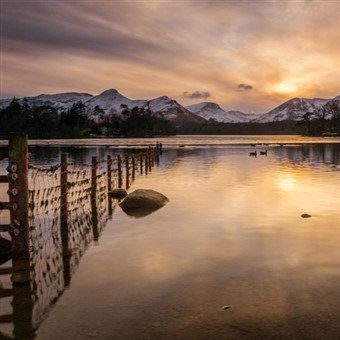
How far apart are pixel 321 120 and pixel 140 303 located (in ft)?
629

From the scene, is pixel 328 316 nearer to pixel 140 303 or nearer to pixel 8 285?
pixel 140 303

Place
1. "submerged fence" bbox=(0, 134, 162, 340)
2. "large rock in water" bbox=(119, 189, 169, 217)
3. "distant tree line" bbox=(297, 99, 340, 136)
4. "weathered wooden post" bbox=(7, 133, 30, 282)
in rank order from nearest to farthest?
"submerged fence" bbox=(0, 134, 162, 340), "weathered wooden post" bbox=(7, 133, 30, 282), "large rock in water" bbox=(119, 189, 169, 217), "distant tree line" bbox=(297, 99, 340, 136)

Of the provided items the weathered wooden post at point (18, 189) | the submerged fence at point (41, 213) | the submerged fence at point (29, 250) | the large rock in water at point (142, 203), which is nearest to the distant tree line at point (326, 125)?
the large rock in water at point (142, 203)

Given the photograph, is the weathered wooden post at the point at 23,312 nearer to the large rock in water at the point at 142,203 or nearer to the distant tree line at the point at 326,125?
the large rock in water at the point at 142,203

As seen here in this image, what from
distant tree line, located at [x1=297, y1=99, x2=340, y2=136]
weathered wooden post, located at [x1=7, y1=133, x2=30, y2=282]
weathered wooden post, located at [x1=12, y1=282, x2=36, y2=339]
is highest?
distant tree line, located at [x1=297, y1=99, x2=340, y2=136]

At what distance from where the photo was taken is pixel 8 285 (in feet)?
24.9

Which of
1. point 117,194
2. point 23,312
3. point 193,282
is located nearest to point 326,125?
point 117,194

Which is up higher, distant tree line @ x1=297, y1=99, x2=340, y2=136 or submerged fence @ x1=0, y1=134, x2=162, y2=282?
distant tree line @ x1=297, y1=99, x2=340, y2=136

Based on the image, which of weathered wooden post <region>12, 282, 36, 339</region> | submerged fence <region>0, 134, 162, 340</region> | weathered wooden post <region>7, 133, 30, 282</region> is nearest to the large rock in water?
submerged fence <region>0, 134, 162, 340</region>

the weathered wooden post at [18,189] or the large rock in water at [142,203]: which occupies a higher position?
the weathered wooden post at [18,189]

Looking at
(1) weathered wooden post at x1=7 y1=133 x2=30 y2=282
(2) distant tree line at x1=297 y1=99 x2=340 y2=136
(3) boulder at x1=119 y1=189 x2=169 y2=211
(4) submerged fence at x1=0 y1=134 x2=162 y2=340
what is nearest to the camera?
(4) submerged fence at x1=0 y1=134 x2=162 y2=340

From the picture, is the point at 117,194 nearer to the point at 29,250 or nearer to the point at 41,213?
the point at 41,213

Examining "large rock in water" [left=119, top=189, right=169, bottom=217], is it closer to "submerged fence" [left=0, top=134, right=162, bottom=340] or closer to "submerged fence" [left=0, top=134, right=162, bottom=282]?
"submerged fence" [left=0, top=134, right=162, bottom=282]

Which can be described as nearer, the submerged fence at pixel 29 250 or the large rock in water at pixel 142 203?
the submerged fence at pixel 29 250
